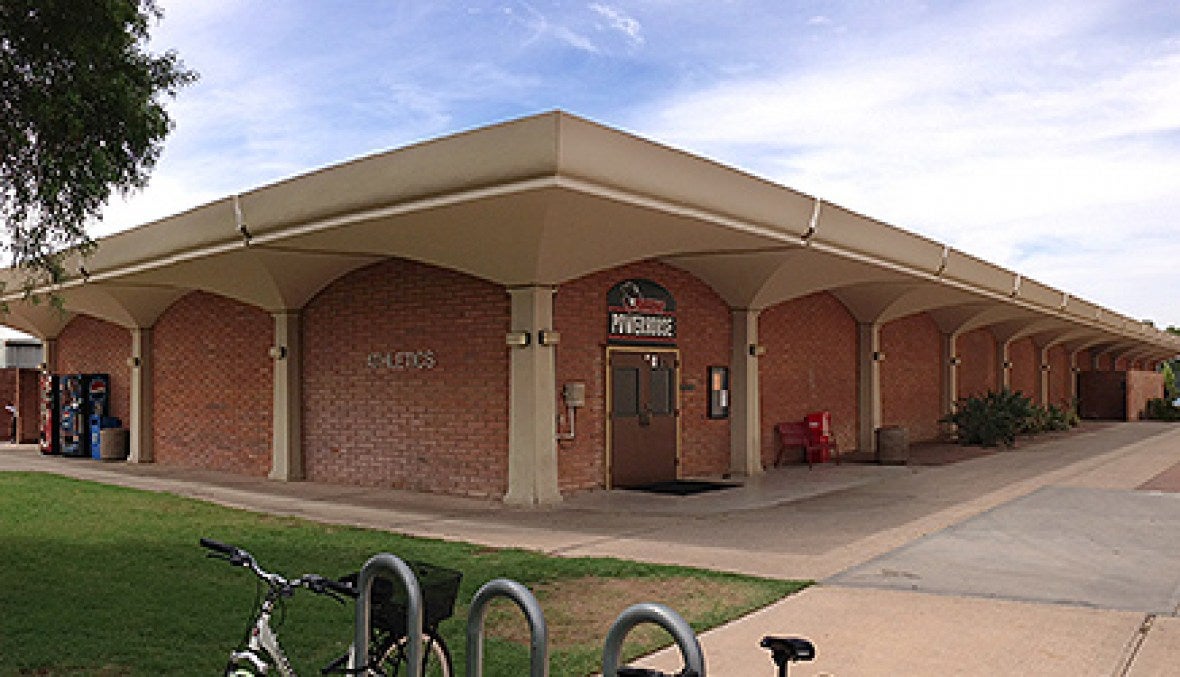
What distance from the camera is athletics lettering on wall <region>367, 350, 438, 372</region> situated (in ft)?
47.9

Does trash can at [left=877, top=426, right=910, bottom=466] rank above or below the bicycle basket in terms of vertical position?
below

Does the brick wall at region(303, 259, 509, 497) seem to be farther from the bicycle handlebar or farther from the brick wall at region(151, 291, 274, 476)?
the bicycle handlebar

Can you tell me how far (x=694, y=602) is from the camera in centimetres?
727

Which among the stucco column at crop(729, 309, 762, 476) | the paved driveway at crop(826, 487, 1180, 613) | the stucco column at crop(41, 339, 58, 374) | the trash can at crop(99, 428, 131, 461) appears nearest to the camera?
the paved driveway at crop(826, 487, 1180, 613)

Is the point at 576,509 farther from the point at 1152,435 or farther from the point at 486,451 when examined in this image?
the point at 1152,435

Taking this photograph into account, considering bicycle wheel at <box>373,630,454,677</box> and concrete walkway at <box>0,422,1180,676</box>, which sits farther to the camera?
concrete walkway at <box>0,422,1180,676</box>

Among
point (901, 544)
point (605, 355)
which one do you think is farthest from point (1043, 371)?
point (901, 544)

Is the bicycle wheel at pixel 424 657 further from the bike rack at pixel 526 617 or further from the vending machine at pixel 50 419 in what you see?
the vending machine at pixel 50 419

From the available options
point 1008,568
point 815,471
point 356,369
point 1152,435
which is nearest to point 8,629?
point 1008,568

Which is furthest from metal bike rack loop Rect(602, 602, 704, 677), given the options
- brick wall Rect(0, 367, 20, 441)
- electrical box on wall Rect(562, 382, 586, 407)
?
brick wall Rect(0, 367, 20, 441)

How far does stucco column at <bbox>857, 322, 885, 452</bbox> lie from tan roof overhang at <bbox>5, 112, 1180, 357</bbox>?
75.5 inches

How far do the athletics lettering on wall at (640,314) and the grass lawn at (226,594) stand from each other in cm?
549

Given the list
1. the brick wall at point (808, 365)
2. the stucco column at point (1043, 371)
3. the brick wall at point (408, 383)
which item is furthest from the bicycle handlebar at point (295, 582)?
the stucco column at point (1043, 371)

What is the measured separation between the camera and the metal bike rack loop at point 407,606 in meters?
3.75
